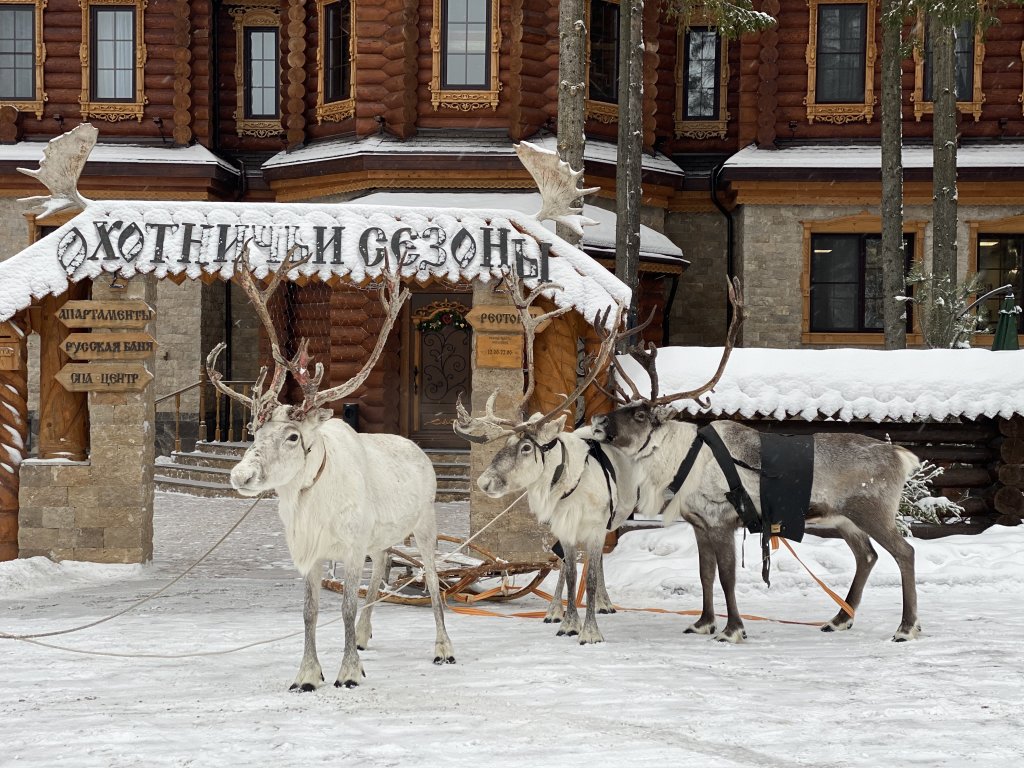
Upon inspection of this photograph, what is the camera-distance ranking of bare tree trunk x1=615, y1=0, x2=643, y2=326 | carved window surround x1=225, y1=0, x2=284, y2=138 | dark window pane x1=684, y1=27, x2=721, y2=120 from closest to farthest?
bare tree trunk x1=615, y1=0, x2=643, y2=326
dark window pane x1=684, y1=27, x2=721, y2=120
carved window surround x1=225, y1=0, x2=284, y2=138

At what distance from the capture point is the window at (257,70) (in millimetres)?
21031

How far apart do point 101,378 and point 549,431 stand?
16.9 ft

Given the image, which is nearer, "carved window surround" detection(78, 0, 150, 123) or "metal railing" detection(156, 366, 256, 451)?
"metal railing" detection(156, 366, 256, 451)

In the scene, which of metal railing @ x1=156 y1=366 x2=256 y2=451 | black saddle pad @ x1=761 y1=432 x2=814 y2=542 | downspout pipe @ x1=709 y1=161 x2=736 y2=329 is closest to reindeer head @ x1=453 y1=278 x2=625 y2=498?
black saddle pad @ x1=761 y1=432 x2=814 y2=542

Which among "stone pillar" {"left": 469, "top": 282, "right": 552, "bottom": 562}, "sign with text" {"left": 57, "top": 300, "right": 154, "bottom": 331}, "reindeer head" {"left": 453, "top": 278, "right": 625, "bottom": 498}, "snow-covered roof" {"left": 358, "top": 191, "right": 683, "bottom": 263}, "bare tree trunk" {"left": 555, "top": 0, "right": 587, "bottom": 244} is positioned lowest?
"stone pillar" {"left": 469, "top": 282, "right": 552, "bottom": 562}

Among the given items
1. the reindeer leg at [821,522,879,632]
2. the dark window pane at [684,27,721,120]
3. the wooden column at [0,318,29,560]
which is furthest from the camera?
the dark window pane at [684,27,721,120]

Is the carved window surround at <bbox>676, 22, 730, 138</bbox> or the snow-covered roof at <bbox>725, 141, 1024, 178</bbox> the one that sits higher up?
the carved window surround at <bbox>676, 22, 730, 138</bbox>

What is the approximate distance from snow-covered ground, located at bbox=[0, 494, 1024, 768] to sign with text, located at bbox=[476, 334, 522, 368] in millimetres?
2376

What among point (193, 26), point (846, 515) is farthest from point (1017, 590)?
point (193, 26)

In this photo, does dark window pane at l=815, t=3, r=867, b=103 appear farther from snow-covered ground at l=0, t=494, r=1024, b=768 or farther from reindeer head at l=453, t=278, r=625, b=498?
reindeer head at l=453, t=278, r=625, b=498

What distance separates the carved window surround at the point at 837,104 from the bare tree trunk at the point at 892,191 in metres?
3.48

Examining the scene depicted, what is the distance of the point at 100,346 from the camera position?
33.6 ft

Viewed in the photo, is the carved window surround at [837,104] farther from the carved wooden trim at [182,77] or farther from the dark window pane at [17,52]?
the dark window pane at [17,52]

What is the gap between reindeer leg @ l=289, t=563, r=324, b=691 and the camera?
5.93 metres
